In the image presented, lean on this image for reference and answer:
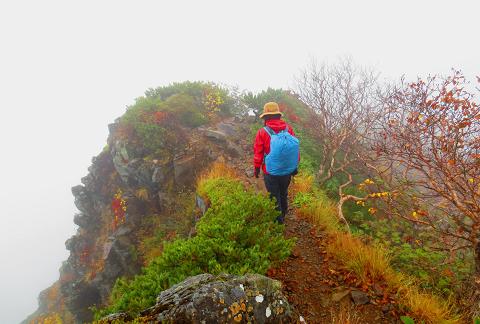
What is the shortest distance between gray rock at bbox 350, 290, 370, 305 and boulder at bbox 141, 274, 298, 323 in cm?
169

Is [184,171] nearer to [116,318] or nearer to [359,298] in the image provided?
[359,298]

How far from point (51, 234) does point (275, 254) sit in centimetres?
21062

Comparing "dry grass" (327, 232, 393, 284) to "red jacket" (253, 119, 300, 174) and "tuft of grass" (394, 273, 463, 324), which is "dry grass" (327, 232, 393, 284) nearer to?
"tuft of grass" (394, 273, 463, 324)

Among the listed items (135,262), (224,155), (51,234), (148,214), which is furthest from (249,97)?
(51,234)

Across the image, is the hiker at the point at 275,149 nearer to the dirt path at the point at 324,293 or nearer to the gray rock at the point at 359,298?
the dirt path at the point at 324,293

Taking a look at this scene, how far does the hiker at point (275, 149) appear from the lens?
499 cm

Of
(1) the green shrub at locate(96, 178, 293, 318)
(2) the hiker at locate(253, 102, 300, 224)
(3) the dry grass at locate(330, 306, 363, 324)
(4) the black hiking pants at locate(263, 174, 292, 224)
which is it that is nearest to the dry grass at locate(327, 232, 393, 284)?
(3) the dry grass at locate(330, 306, 363, 324)

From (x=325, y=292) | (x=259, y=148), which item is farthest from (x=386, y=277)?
(x=259, y=148)

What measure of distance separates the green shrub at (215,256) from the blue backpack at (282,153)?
82 cm

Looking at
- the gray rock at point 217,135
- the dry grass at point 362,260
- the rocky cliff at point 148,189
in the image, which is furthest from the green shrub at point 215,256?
the gray rock at point 217,135

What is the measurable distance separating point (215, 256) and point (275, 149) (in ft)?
7.08

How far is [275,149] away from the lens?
499 centimetres

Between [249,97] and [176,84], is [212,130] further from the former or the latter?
[176,84]

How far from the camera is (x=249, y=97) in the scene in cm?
1447
